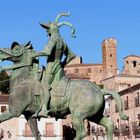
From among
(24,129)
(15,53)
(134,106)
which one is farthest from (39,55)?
(24,129)

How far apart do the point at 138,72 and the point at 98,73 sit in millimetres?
24565

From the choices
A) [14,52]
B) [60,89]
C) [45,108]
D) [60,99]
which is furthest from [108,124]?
[14,52]

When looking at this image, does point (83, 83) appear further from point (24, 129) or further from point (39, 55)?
point (24, 129)

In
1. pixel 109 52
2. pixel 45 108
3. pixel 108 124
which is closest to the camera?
pixel 45 108

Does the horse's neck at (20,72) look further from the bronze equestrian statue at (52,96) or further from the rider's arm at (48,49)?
the rider's arm at (48,49)

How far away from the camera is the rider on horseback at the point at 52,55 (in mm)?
12688

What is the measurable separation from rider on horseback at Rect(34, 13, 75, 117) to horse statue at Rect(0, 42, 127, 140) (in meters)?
0.17

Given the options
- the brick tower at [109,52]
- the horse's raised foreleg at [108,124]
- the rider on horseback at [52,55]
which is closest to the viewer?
the rider on horseback at [52,55]

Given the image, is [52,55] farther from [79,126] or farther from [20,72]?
[79,126]

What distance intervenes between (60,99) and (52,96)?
21 centimetres

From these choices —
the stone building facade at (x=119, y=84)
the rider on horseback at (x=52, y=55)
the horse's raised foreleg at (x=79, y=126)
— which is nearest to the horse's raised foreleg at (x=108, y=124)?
the horse's raised foreleg at (x=79, y=126)

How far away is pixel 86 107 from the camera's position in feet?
41.7

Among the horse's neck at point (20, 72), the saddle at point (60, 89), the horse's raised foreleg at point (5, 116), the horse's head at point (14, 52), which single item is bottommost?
the horse's raised foreleg at point (5, 116)

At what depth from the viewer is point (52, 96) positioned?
12828 mm
